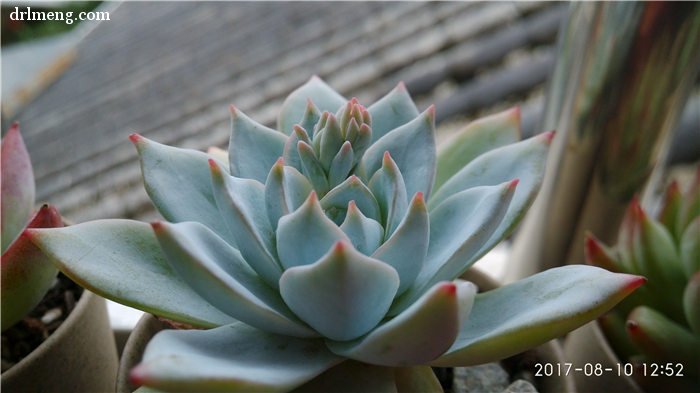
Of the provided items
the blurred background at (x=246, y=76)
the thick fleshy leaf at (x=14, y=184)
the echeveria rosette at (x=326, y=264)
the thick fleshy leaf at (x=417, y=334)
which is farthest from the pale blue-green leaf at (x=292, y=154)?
the blurred background at (x=246, y=76)

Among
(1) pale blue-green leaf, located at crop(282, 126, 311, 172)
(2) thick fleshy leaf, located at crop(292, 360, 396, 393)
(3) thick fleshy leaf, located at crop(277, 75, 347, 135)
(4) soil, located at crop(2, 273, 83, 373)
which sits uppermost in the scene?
(3) thick fleshy leaf, located at crop(277, 75, 347, 135)

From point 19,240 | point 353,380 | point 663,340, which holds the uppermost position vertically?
point 19,240

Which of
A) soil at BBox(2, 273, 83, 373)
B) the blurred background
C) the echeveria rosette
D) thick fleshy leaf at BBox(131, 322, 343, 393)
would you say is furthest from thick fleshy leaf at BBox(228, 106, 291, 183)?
the blurred background

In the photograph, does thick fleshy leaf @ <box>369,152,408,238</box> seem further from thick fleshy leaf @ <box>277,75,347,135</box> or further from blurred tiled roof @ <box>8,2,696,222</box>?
blurred tiled roof @ <box>8,2,696,222</box>

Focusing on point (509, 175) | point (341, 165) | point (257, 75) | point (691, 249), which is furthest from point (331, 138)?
point (257, 75)

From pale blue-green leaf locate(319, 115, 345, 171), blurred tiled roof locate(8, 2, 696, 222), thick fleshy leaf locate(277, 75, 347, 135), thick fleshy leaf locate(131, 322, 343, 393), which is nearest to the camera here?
thick fleshy leaf locate(131, 322, 343, 393)

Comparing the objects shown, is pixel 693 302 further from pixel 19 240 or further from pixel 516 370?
pixel 19 240
